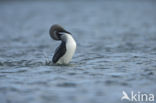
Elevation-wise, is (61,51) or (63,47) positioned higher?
(63,47)

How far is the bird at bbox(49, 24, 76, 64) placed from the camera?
44.8ft

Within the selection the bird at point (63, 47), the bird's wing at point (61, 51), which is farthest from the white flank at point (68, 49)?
the bird's wing at point (61, 51)

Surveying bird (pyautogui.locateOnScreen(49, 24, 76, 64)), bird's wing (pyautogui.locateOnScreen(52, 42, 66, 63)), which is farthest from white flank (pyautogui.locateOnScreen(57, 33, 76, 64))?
bird's wing (pyautogui.locateOnScreen(52, 42, 66, 63))

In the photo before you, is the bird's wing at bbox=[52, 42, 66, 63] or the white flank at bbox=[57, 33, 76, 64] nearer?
the white flank at bbox=[57, 33, 76, 64]

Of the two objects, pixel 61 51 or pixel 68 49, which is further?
pixel 61 51

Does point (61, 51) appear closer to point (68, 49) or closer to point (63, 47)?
point (63, 47)

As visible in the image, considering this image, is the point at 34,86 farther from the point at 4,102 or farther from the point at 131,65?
the point at 131,65

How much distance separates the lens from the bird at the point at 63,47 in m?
13.7

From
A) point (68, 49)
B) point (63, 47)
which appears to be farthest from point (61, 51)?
point (68, 49)

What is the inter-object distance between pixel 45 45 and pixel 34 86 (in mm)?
11260

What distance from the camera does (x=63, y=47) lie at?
13758 millimetres

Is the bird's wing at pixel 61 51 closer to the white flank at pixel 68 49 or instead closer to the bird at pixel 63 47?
the bird at pixel 63 47

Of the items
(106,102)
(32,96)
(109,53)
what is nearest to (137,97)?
(106,102)

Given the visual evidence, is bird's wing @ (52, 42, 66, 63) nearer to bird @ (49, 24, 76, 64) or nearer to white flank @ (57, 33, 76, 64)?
bird @ (49, 24, 76, 64)
